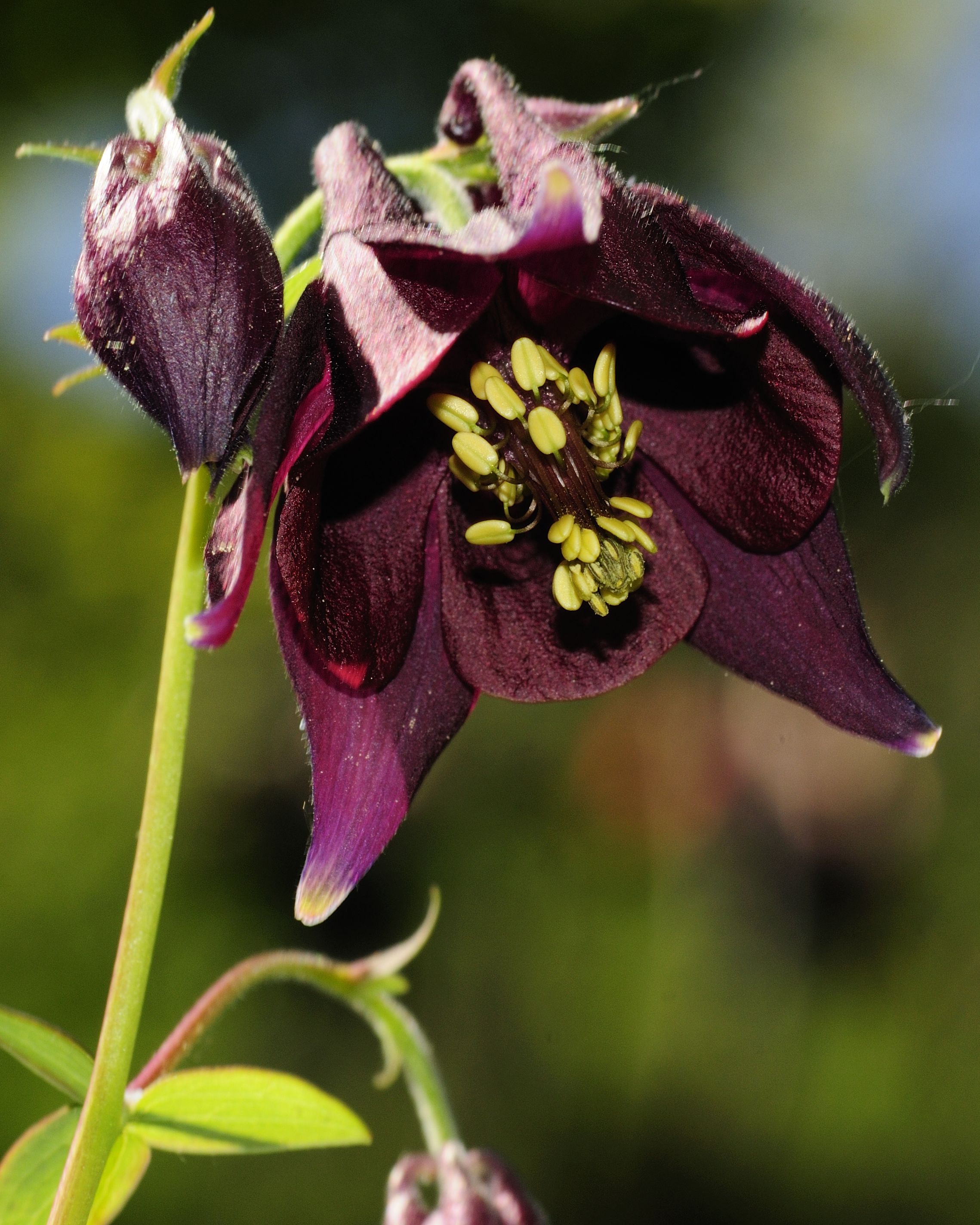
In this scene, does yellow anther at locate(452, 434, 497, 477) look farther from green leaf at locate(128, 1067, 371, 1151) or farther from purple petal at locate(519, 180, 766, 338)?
green leaf at locate(128, 1067, 371, 1151)

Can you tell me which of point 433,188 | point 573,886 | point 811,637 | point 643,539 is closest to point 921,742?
point 811,637

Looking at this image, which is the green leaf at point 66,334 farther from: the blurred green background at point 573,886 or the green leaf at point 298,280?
the blurred green background at point 573,886

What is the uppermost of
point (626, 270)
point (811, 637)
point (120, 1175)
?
point (626, 270)

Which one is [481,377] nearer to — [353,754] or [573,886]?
[353,754]

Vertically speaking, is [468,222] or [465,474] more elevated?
[468,222]

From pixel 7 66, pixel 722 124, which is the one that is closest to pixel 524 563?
pixel 7 66

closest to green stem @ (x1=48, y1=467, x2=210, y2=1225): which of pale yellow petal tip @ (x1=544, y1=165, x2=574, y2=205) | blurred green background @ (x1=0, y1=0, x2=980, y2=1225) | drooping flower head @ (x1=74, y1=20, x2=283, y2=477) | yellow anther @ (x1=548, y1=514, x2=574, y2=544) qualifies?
drooping flower head @ (x1=74, y1=20, x2=283, y2=477)

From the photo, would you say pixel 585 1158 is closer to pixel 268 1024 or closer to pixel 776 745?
pixel 268 1024
